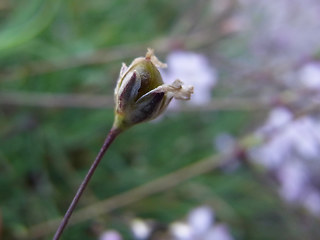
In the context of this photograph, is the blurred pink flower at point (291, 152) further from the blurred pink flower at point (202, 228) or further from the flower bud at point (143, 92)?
the flower bud at point (143, 92)

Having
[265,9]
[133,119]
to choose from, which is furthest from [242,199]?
[133,119]

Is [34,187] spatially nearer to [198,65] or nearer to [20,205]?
[20,205]

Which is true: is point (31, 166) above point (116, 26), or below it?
below

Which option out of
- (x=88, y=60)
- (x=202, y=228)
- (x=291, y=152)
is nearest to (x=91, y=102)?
(x=88, y=60)

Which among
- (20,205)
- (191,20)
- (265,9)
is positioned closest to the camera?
(20,205)

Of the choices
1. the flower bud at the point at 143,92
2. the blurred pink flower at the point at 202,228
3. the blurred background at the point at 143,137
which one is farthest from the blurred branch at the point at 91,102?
the flower bud at the point at 143,92

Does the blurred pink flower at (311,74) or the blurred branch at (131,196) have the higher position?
the blurred pink flower at (311,74)

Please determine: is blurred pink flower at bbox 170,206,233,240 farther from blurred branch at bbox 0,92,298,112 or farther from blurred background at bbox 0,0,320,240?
blurred branch at bbox 0,92,298,112
